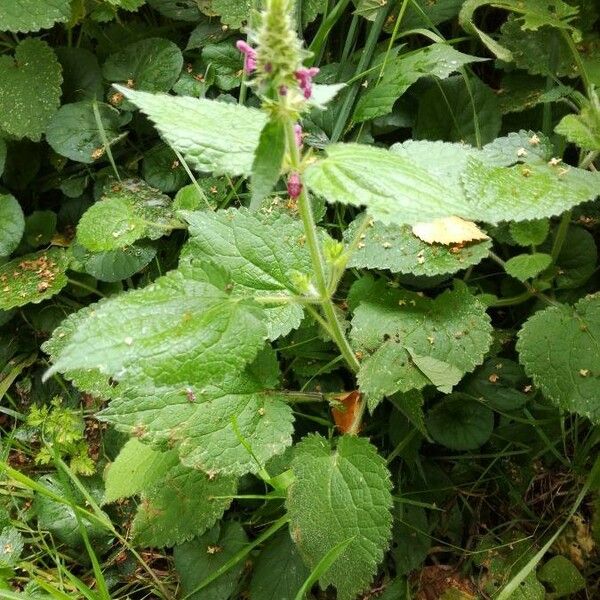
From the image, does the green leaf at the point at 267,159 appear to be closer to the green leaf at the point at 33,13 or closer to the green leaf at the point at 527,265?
the green leaf at the point at 527,265

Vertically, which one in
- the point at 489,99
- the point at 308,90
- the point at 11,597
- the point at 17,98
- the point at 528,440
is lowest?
the point at 11,597

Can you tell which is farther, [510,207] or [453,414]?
[453,414]

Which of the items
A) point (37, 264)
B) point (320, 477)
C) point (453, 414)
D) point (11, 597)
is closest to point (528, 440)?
point (453, 414)

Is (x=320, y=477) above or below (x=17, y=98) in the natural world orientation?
below

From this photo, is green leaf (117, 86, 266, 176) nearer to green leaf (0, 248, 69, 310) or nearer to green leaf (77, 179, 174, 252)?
green leaf (77, 179, 174, 252)

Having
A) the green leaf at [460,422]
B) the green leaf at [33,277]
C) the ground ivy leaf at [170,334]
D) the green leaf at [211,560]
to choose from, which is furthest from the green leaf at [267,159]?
the green leaf at [33,277]

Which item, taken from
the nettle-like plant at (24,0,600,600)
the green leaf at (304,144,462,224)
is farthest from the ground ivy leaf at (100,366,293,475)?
the green leaf at (304,144,462,224)

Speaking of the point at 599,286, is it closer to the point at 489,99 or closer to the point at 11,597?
the point at 489,99
